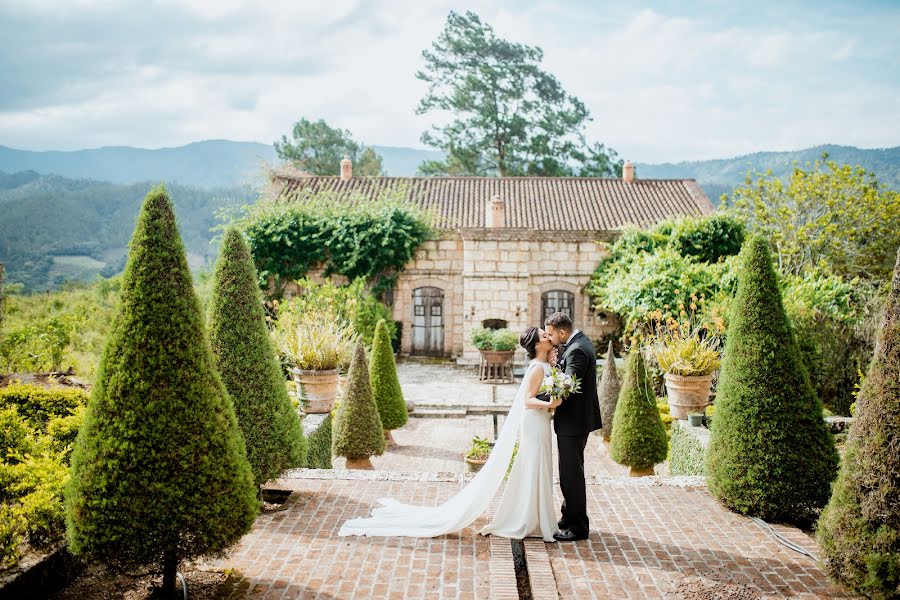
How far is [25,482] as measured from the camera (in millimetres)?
4535

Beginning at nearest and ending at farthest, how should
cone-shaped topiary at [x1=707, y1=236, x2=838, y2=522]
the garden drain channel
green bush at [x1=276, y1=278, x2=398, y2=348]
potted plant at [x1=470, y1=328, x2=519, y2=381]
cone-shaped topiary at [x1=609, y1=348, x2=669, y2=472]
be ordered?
the garden drain channel < cone-shaped topiary at [x1=707, y1=236, x2=838, y2=522] < cone-shaped topiary at [x1=609, y1=348, x2=669, y2=472] < potted plant at [x1=470, y1=328, x2=519, y2=381] < green bush at [x1=276, y1=278, x2=398, y2=348]

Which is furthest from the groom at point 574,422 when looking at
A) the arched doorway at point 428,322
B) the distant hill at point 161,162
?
the distant hill at point 161,162

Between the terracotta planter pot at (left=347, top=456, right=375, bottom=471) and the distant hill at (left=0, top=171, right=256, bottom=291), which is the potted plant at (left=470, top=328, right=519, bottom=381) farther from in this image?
the distant hill at (left=0, top=171, right=256, bottom=291)

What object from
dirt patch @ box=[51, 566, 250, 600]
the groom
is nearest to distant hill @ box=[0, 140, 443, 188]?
the groom

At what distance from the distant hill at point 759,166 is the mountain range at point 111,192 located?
0.07 metres

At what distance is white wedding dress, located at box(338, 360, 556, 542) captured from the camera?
5.00 m

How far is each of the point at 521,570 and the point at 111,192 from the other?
39.4 meters

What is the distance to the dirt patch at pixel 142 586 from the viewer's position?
4.08 meters

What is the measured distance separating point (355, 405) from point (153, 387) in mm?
5091

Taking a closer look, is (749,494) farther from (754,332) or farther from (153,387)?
(153,387)

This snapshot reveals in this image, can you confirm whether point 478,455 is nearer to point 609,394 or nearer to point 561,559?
point 609,394

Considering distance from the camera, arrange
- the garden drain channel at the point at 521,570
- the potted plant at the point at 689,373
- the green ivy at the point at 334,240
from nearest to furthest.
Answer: the garden drain channel at the point at 521,570
the potted plant at the point at 689,373
the green ivy at the point at 334,240

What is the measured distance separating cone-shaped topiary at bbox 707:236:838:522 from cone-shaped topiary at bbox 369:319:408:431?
577cm

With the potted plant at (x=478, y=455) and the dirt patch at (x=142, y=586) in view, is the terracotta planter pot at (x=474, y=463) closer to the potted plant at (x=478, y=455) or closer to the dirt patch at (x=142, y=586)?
the potted plant at (x=478, y=455)
